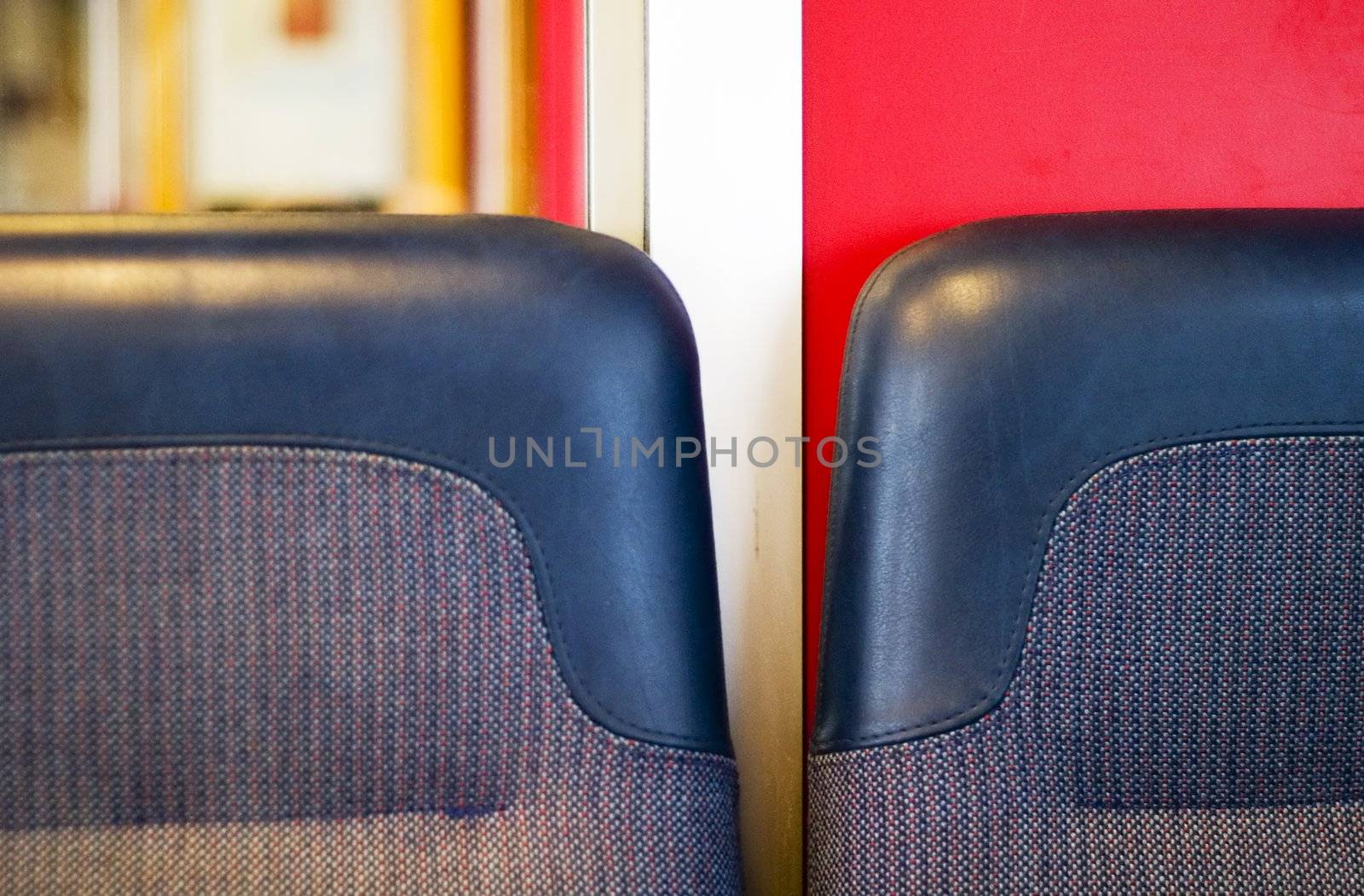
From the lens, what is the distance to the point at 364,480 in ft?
1.70

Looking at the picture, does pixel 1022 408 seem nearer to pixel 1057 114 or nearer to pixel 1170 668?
pixel 1170 668

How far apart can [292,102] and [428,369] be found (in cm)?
30

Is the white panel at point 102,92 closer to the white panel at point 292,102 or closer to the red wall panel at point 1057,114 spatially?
the white panel at point 292,102

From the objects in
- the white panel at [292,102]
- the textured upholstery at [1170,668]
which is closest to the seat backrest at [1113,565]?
the textured upholstery at [1170,668]

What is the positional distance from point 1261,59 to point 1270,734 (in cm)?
55

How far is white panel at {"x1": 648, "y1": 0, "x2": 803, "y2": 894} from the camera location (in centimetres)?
67

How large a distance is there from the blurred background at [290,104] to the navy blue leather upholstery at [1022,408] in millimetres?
343

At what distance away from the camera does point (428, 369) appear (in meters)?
0.52

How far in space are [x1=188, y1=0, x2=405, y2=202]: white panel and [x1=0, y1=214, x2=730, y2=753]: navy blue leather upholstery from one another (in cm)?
14

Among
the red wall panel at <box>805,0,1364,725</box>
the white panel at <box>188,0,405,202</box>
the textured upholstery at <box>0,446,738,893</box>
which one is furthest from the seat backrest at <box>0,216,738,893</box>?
the red wall panel at <box>805,0,1364,725</box>

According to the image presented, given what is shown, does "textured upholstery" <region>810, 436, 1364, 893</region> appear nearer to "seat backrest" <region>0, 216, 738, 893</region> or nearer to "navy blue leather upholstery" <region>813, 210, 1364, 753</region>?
"navy blue leather upholstery" <region>813, 210, 1364, 753</region>

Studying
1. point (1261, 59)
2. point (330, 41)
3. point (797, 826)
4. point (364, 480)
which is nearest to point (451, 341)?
point (364, 480)

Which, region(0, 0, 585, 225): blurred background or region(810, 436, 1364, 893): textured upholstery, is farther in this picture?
region(0, 0, 585, 225): blurred background

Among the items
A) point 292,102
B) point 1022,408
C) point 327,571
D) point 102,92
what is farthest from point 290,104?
point 1022,408
